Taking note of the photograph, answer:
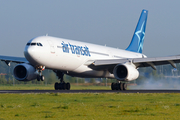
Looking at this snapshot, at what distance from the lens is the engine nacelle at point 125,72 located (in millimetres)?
28078

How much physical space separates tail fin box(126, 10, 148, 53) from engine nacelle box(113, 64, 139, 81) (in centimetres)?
1326

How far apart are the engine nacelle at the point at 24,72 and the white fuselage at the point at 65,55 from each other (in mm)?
2959

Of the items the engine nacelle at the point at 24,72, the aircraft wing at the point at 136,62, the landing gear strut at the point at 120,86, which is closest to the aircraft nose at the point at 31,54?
the engine nacelle at the point at 24,72

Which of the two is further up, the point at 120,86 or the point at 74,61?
the point at 74,61

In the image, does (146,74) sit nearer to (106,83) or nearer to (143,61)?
(106,83)

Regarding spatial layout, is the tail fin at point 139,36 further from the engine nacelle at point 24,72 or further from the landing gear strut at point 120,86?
the engine nacelle at point 24,72

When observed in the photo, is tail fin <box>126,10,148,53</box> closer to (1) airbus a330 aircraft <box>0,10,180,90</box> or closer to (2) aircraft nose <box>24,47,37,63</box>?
(1) airbus a330 aircraft <box>0,10,180,90</box>

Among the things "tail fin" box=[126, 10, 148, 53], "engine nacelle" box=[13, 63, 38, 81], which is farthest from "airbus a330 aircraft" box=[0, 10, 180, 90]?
"tail fin" box=[126, 10, 148, 53]

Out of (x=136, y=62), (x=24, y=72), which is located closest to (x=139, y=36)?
(x=136, y=62)

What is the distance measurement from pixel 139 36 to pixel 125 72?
16.4 meters

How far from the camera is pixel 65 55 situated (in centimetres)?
2748

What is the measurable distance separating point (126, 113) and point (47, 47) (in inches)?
615

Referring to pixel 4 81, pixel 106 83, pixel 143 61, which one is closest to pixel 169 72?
pixel 106 83

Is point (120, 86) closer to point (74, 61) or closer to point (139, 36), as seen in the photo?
point (74, 61)
